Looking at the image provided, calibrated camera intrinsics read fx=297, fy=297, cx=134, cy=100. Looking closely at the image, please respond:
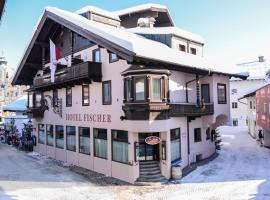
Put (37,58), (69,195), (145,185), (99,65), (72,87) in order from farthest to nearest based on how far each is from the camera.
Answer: (37,58) → (72,87) → (99,65) → (145,185) → (69,195)

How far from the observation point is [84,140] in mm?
25734

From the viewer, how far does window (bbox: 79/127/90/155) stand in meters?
25.2

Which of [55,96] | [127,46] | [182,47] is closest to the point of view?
[127,46]

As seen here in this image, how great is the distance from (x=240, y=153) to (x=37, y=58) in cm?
2409

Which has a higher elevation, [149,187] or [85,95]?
[85,95]

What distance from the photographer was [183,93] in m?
24.1

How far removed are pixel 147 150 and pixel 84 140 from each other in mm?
6956

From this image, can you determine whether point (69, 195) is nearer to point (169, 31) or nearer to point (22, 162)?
point (22, 162)

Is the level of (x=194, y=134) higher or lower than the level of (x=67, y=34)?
lower

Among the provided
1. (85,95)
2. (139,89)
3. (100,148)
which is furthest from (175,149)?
(85,95)

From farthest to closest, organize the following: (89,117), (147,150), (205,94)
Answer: (205,94) < (89,117) < (147,150)

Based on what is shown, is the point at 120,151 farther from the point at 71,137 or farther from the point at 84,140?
the point at 71,137

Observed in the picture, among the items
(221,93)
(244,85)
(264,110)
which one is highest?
(244,85)

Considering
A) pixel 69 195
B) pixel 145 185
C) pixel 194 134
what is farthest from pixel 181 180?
pixel 69 195
